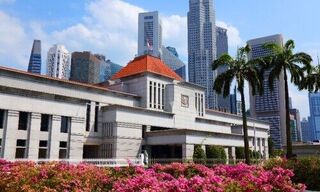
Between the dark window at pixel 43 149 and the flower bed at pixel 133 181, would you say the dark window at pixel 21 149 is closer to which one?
the dark window at pixel 43 149

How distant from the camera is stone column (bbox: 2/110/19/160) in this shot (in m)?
35.2

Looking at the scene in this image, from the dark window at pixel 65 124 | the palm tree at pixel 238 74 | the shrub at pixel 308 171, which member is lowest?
the shrub at pixel 308 171

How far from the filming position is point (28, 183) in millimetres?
11055

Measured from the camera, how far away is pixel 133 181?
8766 mm

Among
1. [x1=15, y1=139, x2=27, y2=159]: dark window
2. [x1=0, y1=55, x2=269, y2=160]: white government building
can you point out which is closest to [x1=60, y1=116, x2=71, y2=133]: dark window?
[x1=0, y1=55, x2=269, y2=160]: white government building

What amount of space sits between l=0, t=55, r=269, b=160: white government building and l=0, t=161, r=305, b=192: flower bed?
2589 cm

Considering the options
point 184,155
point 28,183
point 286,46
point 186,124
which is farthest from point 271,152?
point 28,183

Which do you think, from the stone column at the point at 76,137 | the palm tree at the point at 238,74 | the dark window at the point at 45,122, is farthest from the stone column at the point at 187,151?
the dark window at the point at 45,122

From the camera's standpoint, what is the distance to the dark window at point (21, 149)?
3671cm

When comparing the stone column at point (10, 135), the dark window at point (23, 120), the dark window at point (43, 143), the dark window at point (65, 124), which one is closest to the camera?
the stone column at point (10, 135)

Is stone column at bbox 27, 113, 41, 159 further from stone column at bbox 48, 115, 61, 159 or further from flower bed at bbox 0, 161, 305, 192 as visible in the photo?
Answer: flower bed at bbox 0, 161, 305, 192

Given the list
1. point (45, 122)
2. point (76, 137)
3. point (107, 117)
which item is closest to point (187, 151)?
point (107, 117)

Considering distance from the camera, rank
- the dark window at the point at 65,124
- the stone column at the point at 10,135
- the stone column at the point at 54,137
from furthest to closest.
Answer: the dark window at the point at 65,124
the stone column at the point at 54,137
the stone column at the point at 10,135

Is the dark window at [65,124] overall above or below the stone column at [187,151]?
above
